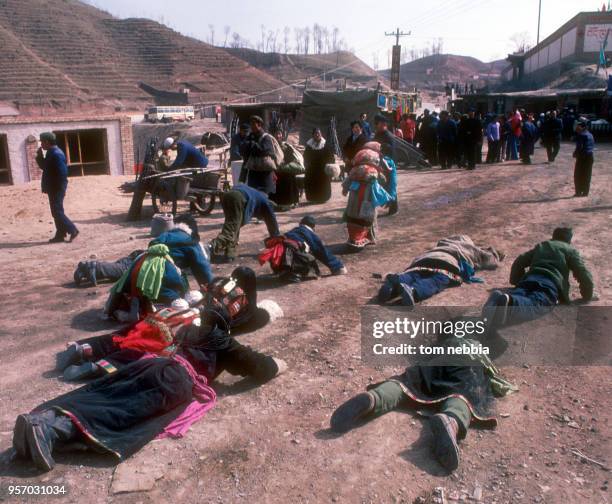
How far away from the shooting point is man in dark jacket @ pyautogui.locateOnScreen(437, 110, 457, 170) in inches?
686

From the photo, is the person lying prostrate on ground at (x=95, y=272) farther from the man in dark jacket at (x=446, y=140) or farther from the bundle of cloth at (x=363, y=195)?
the man in dark jacket at (x=446, y=140)

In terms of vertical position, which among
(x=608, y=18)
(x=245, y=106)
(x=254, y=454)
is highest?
(x=608, y=18)

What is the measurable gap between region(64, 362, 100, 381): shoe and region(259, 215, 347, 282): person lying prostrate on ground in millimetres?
2628

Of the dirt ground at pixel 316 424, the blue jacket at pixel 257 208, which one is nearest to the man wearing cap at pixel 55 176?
the dirt ground at pixel 316 424

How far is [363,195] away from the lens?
26.9 feet

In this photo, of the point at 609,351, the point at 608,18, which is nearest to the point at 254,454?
the point at 609,351

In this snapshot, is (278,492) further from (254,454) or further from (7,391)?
(7,391)

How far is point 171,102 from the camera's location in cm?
6769

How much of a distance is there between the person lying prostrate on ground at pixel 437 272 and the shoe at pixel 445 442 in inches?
94.2

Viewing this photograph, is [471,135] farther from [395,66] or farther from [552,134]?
[395,66]

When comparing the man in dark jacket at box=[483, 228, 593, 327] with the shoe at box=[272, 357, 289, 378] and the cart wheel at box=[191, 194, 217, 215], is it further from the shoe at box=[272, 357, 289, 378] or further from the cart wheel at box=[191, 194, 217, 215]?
the cart wheel at box=[191, 194, 217, 215]

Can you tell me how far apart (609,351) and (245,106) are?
18.6 meters

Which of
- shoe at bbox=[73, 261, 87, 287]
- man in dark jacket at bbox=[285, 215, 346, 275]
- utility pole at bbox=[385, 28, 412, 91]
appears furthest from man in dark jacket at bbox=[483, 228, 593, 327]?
utility pole at bbox=[385, 28, 412, 91]

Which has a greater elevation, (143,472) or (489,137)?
(489,137)
